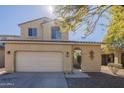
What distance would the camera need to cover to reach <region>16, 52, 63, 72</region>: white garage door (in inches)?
826

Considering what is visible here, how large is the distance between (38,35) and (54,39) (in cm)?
181

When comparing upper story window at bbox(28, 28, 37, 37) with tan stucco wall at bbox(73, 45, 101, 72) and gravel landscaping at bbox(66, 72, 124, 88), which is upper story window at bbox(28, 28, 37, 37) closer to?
tan stucco wall at bbox(73, 45, 101, 72)

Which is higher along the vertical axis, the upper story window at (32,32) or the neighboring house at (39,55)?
the upper story window at (32,32)

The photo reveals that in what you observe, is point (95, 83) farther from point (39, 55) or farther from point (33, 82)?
point (39, 55)

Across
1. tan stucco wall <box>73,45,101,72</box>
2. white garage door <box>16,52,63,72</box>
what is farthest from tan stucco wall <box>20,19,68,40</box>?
tan stucco wall <box>73,45,101,72</box>

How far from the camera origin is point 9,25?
2369 cm

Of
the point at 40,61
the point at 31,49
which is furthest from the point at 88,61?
the point at 31,49

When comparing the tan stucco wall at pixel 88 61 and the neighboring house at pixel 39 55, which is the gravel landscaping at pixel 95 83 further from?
the tan stucco wall at pixel 88 61

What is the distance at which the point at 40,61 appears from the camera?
21.2m

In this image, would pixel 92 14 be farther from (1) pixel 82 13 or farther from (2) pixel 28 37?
(2) pixel 28 37

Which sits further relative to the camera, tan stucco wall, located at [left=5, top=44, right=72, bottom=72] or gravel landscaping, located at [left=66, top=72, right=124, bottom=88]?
tan stucco wall, located at [left=5, top=44, right=72, bottom=72]

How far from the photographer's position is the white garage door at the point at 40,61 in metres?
21.0

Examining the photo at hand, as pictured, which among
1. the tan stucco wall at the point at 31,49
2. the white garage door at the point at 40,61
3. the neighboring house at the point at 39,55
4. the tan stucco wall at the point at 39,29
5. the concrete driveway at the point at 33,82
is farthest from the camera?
the tan stucco wall at the point at 39,29

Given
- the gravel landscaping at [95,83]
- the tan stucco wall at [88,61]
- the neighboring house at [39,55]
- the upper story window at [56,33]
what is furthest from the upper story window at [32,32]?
the gravel landscaping at [95,83]
